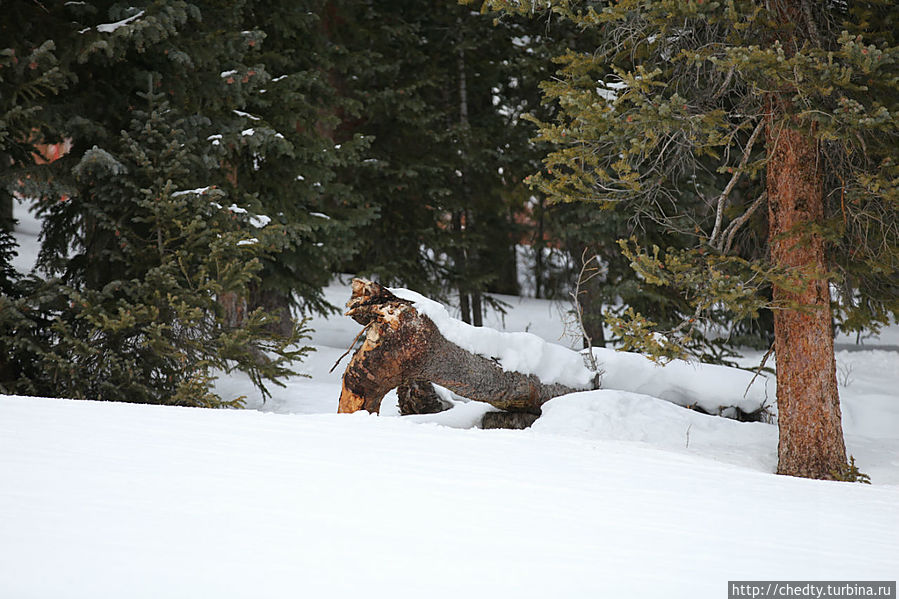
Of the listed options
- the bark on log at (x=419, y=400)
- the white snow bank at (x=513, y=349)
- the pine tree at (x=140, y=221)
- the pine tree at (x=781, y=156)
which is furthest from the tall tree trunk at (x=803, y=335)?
the pine tree at (x=140, y=221)

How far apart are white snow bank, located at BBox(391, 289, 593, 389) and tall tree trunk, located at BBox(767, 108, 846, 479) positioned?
8.48ft

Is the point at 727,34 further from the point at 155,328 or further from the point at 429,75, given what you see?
the point at 429,75

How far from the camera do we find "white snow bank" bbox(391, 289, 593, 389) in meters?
7.93

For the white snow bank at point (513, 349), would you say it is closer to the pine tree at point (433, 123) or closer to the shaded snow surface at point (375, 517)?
the shaded snow surface at point (375, 517)

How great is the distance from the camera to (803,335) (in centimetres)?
669

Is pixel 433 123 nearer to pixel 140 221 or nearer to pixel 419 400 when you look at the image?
pixel 419 400

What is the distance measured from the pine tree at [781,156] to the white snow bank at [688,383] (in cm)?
231

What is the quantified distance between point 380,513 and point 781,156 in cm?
522

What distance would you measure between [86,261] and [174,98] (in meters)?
2.22

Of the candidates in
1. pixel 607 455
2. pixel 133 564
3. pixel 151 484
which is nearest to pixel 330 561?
pixel 133 564

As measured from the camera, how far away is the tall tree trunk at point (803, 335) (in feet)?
21.9

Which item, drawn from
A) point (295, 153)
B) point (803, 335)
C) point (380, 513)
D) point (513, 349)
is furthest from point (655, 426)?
point (295, 153)

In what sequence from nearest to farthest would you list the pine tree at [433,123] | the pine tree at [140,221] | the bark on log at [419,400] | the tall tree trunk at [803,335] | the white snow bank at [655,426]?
1. the tall tree trunk at [803,335]
2. the white snow bank at [655,426]
3. the pine tree at [140,221]
4. the bark on log at [419,400]
5. the pine tree at [433,123]

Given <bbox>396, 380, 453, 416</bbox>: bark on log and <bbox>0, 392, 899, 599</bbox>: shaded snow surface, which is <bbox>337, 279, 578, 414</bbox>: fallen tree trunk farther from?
<bbox>0, 392, 899, 599</bbox>: shaded snow surface
